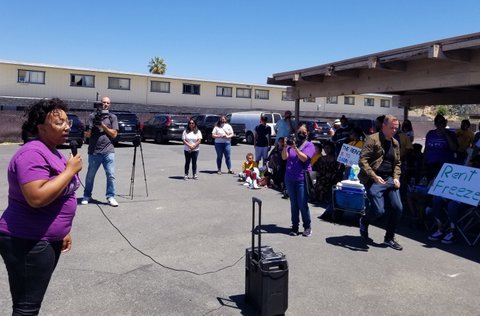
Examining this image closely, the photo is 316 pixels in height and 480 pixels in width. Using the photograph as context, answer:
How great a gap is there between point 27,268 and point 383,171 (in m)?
4.80

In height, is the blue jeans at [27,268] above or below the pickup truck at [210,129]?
below

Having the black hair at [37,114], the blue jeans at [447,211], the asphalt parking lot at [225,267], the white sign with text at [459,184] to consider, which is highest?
the black hair at [37,114]

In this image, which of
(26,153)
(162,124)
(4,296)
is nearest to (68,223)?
(26,153)

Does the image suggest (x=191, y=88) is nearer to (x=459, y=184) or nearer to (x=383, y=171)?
(x=459, y=184)

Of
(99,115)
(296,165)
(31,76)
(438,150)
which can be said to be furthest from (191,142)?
(31,76)

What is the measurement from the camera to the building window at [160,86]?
122 feet

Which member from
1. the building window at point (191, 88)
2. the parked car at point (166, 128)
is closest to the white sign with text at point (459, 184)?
the parked car at point (166, 128)

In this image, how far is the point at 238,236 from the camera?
6699 mm

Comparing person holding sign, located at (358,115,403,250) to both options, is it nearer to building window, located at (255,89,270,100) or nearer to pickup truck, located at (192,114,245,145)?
pickup truck, located at (192,114,245,145)

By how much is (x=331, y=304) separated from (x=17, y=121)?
2604 cm

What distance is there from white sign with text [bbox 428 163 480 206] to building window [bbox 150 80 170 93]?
3221 centimetres

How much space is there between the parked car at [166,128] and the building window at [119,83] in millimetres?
10366

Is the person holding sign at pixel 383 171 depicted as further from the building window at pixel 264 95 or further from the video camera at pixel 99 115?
the building window at pixel 264 95

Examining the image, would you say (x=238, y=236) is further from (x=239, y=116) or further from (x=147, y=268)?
(x=239, y=116)
